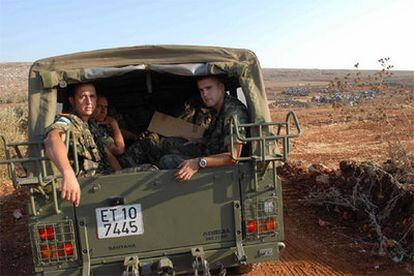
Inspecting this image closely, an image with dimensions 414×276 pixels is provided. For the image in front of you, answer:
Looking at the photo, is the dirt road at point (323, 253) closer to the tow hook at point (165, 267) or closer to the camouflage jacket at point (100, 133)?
the tow hook at point (165, 267)

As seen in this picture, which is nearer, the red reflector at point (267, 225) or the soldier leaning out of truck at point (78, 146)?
the soldier leaning out of truck at point (78, 146)

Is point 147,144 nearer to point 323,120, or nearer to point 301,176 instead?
point 301,176

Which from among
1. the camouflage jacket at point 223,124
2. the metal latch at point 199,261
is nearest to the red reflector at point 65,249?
the metal latch at point 199,261

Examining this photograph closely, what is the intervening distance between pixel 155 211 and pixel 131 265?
47 cm

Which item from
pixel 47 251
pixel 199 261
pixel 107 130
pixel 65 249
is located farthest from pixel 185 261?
pixel 107 130

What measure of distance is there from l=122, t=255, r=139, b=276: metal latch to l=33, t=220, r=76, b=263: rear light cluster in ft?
1.45

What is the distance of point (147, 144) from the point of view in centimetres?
493

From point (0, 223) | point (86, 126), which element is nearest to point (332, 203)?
point (86, 126)

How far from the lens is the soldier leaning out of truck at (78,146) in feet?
10.4

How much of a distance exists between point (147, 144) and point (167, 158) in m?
0.77

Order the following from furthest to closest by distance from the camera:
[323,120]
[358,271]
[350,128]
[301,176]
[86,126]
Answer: [323,120]
[350,128]
[301,176]
[358,271]
[86,126]

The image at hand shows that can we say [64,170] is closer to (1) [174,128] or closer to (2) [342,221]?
(1) [174,128]

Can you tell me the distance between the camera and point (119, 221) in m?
3.46

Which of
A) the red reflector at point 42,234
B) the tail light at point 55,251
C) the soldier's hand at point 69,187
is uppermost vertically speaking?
the soldier's hand at point 69,187
